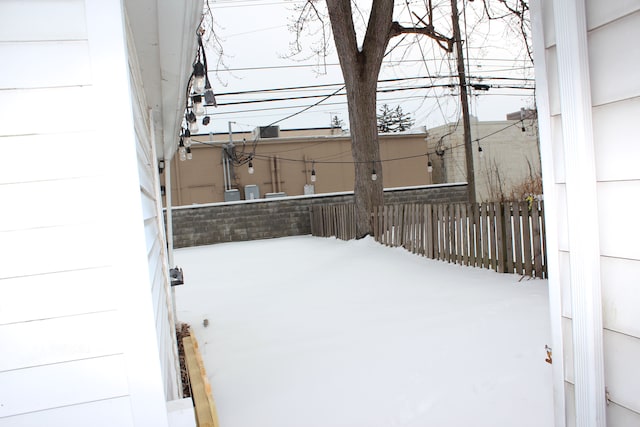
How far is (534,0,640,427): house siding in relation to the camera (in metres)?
1.25

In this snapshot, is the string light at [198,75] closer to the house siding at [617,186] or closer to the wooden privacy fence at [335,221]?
the house siding at [617,186]

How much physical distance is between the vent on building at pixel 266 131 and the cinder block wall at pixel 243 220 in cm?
650

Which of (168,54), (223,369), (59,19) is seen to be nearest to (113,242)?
(59,19)

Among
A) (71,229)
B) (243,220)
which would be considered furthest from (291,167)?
(71,229)

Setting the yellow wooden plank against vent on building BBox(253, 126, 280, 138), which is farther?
vent on building BBox(253, 126, 280, 138)

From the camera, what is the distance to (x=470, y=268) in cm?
700

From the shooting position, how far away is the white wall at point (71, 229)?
131 cm

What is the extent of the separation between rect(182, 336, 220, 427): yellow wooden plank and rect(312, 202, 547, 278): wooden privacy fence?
4.27 m

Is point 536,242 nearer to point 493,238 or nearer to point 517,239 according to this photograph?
point 517,239

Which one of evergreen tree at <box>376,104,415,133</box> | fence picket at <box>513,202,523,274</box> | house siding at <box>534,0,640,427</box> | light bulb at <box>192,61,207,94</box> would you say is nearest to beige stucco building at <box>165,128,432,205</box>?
fence picket at <box>513,202,523,274</box>

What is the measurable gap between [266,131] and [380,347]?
1886cm

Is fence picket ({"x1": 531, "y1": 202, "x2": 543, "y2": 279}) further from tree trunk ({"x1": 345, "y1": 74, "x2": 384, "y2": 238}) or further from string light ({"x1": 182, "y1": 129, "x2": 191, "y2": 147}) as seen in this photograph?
string light ({"x1": 182, "y1": 129, "x2": 191, "y2": 147})

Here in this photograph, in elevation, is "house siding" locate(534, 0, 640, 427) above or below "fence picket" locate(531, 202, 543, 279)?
above

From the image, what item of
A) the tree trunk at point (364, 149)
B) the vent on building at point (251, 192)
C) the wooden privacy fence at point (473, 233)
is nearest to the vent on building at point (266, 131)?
the vent on building at point (251, 192)
